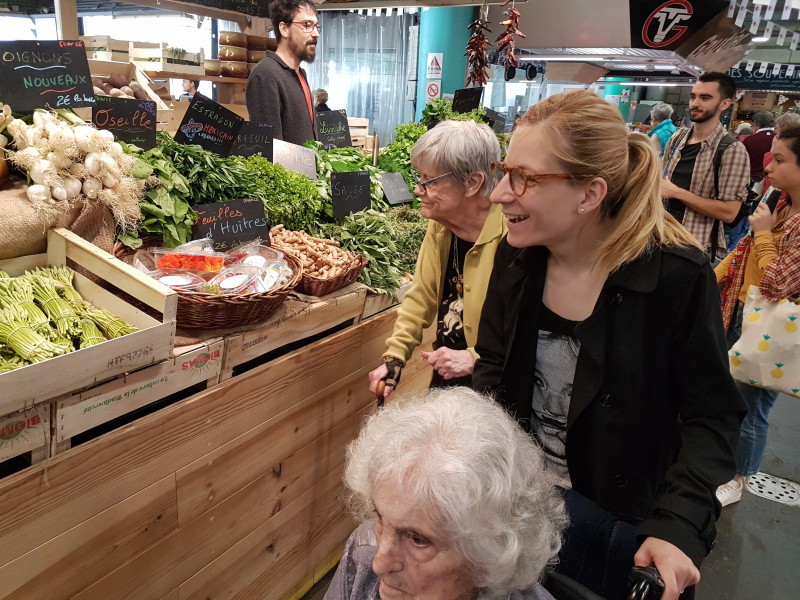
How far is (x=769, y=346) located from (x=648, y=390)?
178 cm

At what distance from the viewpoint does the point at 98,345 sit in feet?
4.52

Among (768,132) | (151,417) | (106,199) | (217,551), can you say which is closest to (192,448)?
(151,417)

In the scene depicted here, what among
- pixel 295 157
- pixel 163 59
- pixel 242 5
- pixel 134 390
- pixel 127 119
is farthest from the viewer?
pixel 163 59

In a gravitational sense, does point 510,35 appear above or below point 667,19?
below

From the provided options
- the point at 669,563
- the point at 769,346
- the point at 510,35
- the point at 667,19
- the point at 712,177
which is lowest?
the point at 769,346

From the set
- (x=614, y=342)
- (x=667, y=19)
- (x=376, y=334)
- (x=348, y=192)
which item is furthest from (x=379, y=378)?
(x=667, y=19)

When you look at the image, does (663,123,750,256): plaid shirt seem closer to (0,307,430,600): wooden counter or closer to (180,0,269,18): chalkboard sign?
(0,307,430,600): wooden counter

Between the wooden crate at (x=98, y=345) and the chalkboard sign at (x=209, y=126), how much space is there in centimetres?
92

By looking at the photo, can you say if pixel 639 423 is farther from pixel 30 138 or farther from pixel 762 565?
pixel 762 565

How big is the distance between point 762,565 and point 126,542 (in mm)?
3036

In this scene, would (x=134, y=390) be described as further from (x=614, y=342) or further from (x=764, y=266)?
(x=764, y=266)

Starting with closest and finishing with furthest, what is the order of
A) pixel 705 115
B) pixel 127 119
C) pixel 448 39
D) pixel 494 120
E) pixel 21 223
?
Answer: pixel 21 223, pixel 127 119, pixel 705 115, pixel 494 120, pixel 448 39

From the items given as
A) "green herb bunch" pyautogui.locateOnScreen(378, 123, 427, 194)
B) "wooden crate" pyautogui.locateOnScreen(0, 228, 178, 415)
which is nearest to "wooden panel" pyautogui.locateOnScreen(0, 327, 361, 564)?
"wooden crate" pyautogui.locateOnScreen(0, 228, 178, 415)

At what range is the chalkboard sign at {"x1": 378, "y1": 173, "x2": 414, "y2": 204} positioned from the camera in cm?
348
